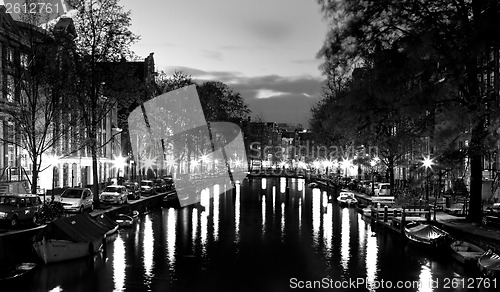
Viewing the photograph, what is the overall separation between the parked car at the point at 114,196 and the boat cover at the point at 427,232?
97.6 ft

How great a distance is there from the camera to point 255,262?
3281cm

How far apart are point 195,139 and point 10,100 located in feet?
170

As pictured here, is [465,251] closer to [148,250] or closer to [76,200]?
[148,250]

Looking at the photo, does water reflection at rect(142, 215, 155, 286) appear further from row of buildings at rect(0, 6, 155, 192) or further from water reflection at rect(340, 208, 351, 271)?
water reflection at rect(340, 208, 351, 271)

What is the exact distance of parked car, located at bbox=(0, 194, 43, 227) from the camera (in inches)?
1332

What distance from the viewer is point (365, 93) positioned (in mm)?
36625

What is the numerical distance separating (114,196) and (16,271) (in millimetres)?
29396

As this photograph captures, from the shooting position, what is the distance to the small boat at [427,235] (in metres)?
34.4

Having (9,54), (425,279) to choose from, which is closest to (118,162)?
(9,54)

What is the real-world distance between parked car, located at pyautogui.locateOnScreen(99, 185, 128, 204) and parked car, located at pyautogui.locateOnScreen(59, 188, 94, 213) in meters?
6.45

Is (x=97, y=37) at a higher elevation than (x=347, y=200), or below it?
higher

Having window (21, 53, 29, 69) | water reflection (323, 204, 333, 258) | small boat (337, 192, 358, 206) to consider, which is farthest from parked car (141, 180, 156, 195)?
window (21, 53, 29, 69)

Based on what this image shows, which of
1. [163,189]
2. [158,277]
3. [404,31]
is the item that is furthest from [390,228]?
[163,189]

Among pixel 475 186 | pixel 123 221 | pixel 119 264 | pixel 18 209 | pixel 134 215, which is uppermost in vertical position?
pixel 475 186
